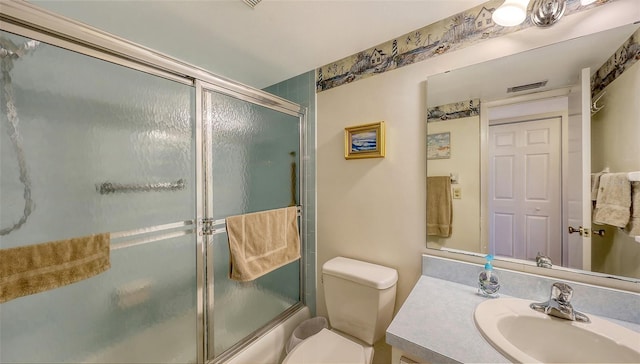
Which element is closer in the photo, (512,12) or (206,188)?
(512,12)

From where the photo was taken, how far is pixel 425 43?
1.21 m

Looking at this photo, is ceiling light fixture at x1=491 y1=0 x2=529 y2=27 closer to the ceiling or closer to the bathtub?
the ceiling

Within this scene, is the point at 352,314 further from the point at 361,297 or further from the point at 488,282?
the point at 488,282

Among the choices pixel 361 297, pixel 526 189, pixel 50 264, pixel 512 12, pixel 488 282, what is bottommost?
pixel 361 297

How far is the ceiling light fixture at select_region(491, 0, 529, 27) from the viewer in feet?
2.85

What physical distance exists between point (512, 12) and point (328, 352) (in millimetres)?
1721

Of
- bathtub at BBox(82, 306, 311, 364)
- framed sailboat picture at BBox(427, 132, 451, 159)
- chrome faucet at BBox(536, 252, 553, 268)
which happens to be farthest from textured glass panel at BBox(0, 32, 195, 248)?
chrome faucet at BBox(536, 252, 553, 268)

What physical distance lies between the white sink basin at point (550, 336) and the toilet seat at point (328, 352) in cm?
64

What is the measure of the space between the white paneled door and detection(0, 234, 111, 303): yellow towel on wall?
1682 millimetres

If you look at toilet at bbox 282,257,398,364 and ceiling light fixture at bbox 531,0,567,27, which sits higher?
ceiling light fixture at bbox 531,0,567,27

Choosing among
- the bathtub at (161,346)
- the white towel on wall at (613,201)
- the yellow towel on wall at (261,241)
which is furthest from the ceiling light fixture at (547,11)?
the bathtub at (161,346)

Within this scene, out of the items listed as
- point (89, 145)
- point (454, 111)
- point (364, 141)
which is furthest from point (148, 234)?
point (454, 111)

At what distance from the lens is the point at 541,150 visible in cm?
92

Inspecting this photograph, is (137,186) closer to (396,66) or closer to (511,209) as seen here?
(396,66)
